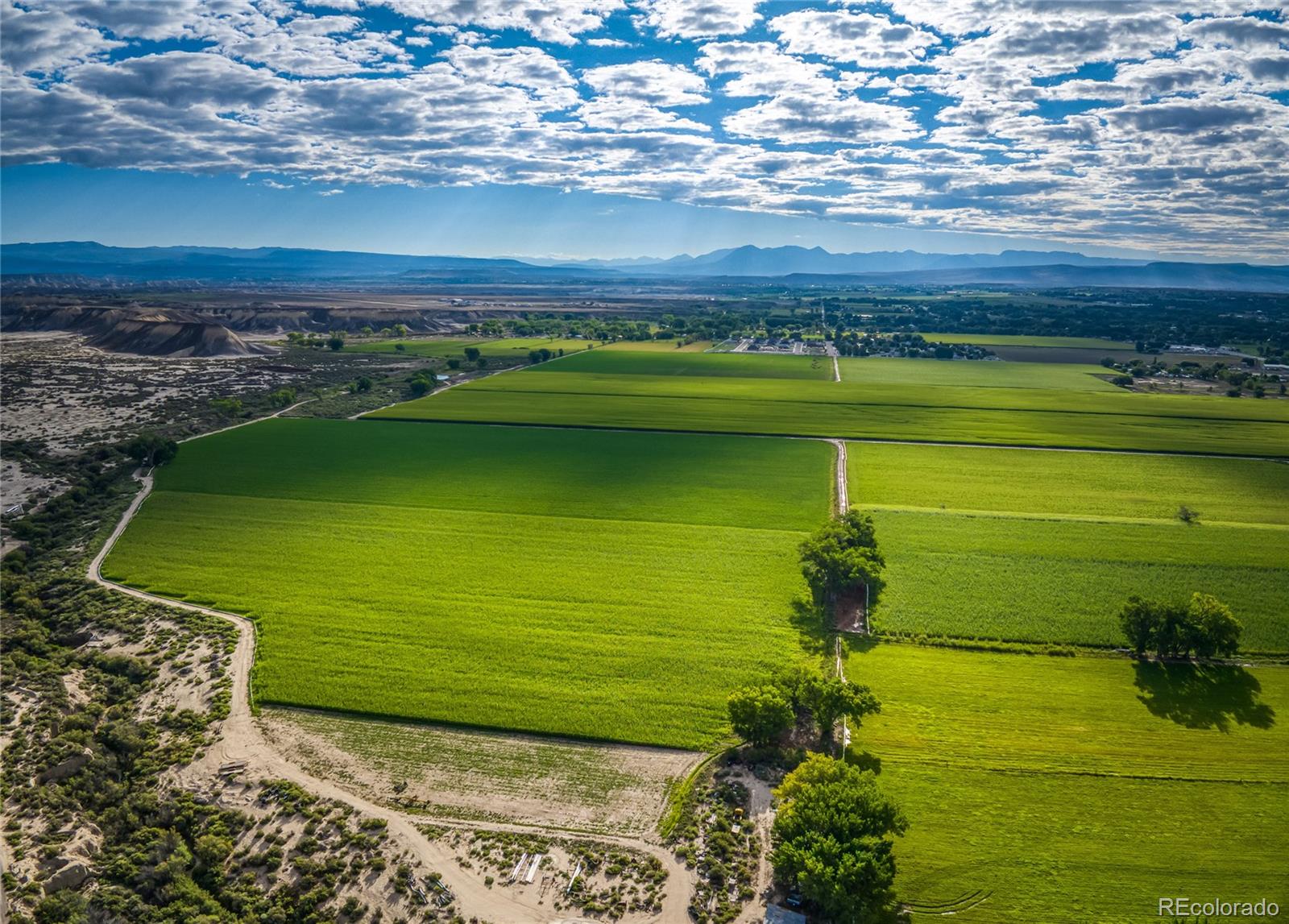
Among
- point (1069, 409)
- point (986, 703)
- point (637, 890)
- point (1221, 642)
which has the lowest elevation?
point (637, 890)

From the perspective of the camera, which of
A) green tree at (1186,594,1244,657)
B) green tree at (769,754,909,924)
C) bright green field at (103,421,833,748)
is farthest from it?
green tree at (1186,594,1244,657)

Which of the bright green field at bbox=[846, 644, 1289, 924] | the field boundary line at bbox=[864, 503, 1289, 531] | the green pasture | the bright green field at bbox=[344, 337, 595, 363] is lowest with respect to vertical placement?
the bright green field at bbox=[846, 644, 1289, 924]

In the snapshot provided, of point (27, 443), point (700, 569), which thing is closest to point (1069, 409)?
point (700, 569)

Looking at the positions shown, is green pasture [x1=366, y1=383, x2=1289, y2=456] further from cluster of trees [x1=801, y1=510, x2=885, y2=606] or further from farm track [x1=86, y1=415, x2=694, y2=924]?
farm track [x1=86, y1=415, x2=694, y2=924]

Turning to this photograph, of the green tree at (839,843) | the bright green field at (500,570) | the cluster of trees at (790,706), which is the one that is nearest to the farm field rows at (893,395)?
the bright green field at (500,570)

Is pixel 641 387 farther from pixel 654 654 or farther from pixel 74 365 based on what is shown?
pixel 74 365

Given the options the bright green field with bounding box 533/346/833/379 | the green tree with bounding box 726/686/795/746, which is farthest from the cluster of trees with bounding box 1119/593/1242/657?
the bright green field with bounding box 533/346/833/379

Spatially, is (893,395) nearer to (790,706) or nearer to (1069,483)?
(1069,483)
